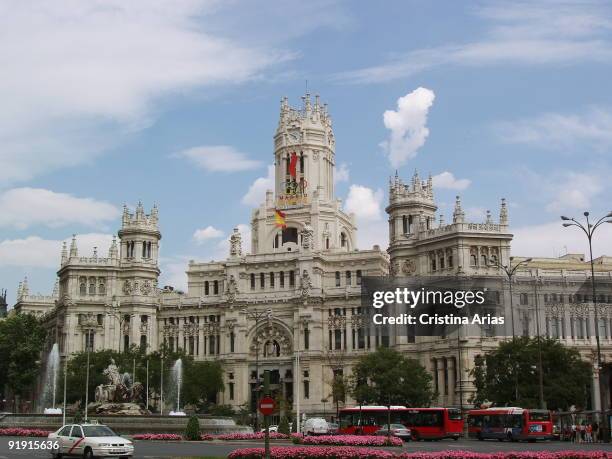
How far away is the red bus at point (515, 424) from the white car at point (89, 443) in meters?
39.2

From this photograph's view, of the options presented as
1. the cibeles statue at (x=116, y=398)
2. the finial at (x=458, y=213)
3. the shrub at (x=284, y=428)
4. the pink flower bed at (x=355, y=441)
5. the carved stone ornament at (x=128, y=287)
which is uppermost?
the finial at (x=458, y=213)

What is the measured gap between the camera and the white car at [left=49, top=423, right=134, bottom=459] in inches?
1511

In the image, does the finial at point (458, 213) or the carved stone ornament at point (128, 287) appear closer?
the finial at point (458, 213)

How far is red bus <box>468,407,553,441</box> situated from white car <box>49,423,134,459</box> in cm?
3919

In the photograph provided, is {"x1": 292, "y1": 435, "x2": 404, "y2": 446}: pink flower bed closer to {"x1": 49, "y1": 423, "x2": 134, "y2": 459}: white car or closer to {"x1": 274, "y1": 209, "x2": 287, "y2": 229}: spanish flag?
{"x1": 49, "y1": 423, "x2": 134, "y2": 459}: white car

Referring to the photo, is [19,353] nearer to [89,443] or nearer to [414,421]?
[414,421]

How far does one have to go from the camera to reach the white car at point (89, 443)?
38.4 m

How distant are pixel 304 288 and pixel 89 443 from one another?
8233 centimetres

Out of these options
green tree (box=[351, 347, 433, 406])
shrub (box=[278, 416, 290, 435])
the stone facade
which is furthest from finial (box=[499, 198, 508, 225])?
shrub (box=[278, 416, 290, 435])

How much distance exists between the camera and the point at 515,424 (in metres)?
70.6

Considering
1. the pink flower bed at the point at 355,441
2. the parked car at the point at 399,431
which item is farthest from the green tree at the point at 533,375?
the pink flower bed at the point at 355,441

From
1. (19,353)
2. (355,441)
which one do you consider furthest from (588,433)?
(19,353)

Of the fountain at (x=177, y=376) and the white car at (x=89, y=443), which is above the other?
the fountain at (x=177, y=376)

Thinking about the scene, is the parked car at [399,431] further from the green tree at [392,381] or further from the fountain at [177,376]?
the fountain at [177,376]
